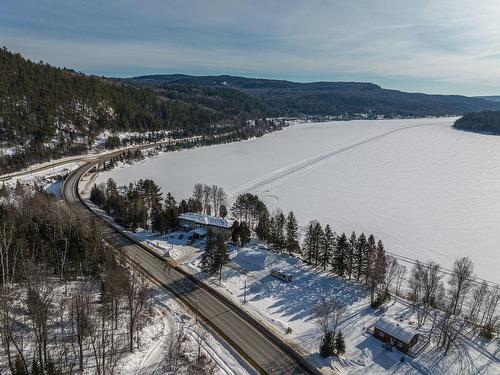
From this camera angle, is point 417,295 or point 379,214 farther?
point 379,214

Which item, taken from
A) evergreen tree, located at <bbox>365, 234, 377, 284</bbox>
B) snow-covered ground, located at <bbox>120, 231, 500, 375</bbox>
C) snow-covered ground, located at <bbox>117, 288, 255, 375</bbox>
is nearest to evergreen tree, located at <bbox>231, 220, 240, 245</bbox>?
snow-covered ground, located at <bbox>120, 231, 500, 375</bbox>

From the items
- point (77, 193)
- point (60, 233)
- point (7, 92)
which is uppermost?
point (7, 92)

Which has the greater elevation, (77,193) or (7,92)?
(7,92)

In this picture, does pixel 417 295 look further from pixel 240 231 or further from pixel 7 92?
pixel 7 92

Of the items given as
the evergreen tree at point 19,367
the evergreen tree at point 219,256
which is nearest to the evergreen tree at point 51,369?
the evergreen tree at point 19,367

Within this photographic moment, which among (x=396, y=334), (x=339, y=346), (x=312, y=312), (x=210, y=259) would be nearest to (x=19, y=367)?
(x=339, y=346)

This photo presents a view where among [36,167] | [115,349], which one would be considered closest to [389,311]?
[115,349]

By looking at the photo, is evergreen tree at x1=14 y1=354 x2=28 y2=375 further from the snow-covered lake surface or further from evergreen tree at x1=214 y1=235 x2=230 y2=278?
the snow-covered lake surface
